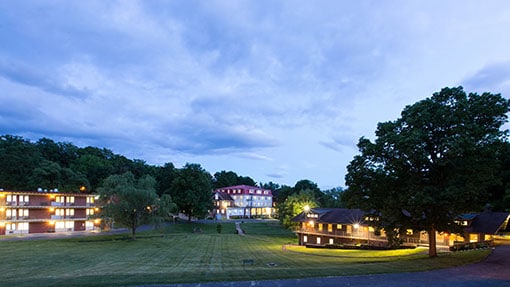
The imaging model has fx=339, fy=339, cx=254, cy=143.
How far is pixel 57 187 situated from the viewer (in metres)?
81.2

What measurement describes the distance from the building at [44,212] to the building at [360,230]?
132 feet

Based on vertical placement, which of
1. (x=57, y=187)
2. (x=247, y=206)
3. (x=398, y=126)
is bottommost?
(x=247, y=206)

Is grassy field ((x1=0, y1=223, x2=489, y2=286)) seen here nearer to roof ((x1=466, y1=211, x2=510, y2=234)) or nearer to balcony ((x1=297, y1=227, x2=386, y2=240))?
balcony ((x1=297, y1=227, x2=386, y2=240))

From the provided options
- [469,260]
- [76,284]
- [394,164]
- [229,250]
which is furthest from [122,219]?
[469,260]

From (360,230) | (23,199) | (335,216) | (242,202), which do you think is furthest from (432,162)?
(242,202)

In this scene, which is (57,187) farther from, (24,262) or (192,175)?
(24,262)

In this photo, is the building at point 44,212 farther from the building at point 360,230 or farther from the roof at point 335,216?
the building at point 360,230

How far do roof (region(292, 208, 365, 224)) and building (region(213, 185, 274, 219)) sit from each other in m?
58.7

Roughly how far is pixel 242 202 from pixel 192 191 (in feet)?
156

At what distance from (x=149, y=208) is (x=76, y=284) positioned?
130ft

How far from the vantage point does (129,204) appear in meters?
52.8

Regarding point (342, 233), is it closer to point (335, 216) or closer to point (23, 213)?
point (335, 216)

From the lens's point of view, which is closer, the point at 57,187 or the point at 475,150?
the point at 475,150

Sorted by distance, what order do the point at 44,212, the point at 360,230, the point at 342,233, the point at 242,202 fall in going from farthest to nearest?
1. the point at 242,202
2. the point at 44,212
3. the point at 342,233
4. the point at 360,230
